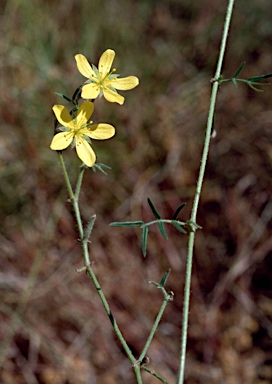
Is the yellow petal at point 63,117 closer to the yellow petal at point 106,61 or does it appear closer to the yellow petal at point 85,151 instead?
the yellow petal at point 85,151

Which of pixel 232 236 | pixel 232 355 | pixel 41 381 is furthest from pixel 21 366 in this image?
pixel 232 236

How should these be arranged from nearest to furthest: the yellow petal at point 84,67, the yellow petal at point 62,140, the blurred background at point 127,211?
the yellow petal at point 62,140, the yellow petal at point 84,67, the blurred background at point 127,211

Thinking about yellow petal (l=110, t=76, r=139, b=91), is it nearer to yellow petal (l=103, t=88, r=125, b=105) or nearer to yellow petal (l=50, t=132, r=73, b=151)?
yellow petal (l=103, t=88, r=125, b=105)

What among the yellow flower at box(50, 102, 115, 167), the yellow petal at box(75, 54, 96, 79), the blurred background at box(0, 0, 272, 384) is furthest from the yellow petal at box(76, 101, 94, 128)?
the blurred background at box(0, 0, 272, 384)

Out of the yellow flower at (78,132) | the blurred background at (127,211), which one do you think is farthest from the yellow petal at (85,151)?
the blurred background at (127,211)

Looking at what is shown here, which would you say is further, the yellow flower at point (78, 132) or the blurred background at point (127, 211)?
the blurred background at point (127, 211)

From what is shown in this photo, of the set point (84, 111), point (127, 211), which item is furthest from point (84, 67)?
point (127, 211)

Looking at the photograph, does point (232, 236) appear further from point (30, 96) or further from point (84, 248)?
point (84, 248)

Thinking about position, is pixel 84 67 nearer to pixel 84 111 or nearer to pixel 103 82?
pixel 103 82
